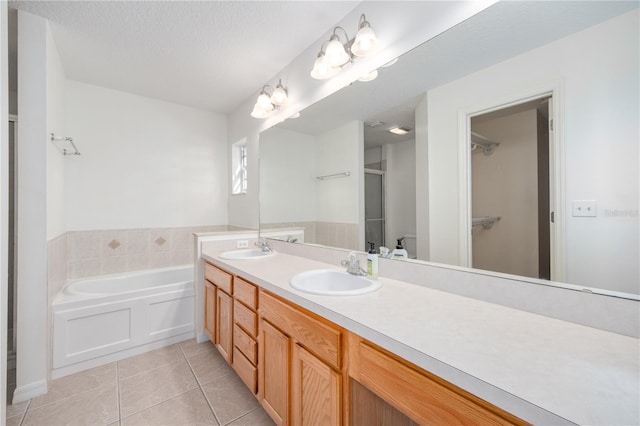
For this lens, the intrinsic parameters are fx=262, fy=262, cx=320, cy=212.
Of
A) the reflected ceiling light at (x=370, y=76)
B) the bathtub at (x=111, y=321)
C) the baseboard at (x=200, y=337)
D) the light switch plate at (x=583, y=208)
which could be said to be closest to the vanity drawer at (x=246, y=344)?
the baseboard at (x=200, y=337)

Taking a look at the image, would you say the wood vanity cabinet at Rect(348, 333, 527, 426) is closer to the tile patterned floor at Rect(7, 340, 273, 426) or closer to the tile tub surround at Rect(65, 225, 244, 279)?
the tile patterned floor at Rect(7, 340, 273, 426)

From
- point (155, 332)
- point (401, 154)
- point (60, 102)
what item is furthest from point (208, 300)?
point (60, 102)

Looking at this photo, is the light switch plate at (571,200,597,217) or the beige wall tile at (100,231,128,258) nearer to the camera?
the light switch plate at (571,200,597,217)

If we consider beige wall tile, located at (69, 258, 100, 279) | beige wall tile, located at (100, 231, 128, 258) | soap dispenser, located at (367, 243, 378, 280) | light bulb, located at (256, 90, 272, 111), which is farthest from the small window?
soap dispenser, located at (367, 243, 378, 280)

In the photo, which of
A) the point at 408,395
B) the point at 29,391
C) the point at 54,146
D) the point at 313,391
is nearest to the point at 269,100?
the point at 54,146

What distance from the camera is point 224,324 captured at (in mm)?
1889

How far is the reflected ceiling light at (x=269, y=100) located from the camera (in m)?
2.26

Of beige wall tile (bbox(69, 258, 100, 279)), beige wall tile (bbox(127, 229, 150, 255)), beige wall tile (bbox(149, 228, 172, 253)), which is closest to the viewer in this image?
beige wall tile (bbox(69, 258, 100, 279))

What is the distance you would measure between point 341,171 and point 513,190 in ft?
3.26

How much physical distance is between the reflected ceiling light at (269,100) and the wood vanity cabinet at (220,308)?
57.3 inches

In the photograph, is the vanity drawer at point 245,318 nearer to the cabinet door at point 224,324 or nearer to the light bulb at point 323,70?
the cabinet door at point 224,324

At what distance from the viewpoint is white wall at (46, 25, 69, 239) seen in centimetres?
183

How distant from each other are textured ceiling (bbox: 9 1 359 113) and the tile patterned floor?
246 centimetres

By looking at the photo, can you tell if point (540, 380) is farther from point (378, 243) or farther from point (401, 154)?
point (401, 154)
